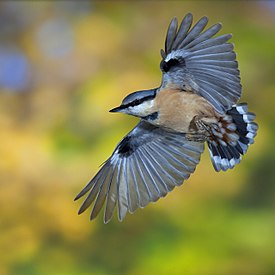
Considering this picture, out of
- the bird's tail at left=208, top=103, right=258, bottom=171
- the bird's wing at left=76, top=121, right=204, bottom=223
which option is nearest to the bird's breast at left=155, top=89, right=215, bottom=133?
the bird's tail at left=208, top=103, right=258, bottom=171

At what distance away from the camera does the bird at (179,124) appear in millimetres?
3609

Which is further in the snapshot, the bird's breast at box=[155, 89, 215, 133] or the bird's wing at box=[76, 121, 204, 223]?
the bird's wing at box=[76, 121, 204, 223]

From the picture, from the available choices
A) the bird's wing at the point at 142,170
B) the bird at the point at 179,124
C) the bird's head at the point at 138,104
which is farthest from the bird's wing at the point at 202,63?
the bird's wing at the point at 142,170

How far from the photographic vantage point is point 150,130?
4.19m

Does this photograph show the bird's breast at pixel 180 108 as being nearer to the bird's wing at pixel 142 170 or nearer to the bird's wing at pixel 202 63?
the bird's wing at pixel 202 63

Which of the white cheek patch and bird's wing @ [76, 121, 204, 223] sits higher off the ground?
the white cheek patch

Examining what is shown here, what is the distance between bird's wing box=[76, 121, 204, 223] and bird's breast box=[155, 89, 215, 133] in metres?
0.34

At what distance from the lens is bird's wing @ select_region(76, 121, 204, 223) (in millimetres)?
3982

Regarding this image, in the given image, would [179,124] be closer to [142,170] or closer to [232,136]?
[232,136]

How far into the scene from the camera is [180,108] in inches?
148

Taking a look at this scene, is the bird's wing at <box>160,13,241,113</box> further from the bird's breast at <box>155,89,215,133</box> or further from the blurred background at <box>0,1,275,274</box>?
the blurred background at <box>0,1,275,274</box>

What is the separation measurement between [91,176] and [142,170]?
71.5 inches

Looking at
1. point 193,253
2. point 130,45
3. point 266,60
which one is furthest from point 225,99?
point 130,45

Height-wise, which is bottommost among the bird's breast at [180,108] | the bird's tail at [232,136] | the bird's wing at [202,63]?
the bird's tail at [232,136]
